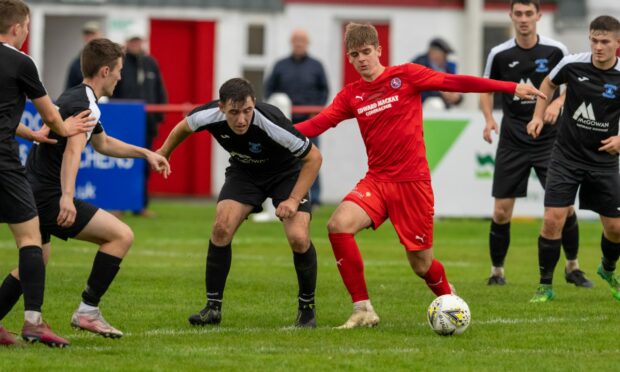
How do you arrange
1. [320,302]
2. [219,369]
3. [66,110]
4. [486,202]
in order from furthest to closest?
[486,202]
[320,302]
[66,110]
[219,369]

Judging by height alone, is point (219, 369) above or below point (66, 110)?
below

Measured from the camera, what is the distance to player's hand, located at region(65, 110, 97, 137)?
8.70 meters

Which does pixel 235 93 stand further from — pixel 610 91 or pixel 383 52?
pixel 383 52

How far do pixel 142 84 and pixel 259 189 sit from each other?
1063cm

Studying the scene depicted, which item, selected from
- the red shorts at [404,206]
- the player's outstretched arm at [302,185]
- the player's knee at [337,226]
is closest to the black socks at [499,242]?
the red shorts at [404,206]

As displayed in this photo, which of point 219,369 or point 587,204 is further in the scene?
point 587,204

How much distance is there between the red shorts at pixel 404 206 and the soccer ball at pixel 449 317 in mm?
614

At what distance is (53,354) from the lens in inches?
332

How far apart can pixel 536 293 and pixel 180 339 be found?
3416mm

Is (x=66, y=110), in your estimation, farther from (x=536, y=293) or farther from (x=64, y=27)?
(x=64, y=27)

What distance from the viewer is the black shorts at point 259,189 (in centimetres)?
1000

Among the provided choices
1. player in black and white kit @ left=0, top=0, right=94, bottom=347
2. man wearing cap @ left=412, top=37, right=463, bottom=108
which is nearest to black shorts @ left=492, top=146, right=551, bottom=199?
player in black and white kit @ left=0, top=0, right=94, bottom=347

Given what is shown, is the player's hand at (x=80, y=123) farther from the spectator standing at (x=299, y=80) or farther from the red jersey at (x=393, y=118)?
the spectator standing at (x=299, y=80)

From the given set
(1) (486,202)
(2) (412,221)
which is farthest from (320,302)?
(1) (486,202)
